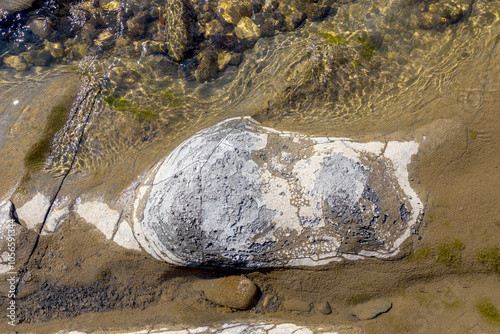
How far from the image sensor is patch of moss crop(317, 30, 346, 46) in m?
4.23

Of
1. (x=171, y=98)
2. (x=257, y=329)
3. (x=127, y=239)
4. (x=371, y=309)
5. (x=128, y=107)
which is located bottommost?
(x=257, y=329)

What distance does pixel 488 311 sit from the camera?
122 inches

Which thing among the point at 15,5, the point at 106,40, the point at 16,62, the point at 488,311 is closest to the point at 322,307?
the point at 488,311

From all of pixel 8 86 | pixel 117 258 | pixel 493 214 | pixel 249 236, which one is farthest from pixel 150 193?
pixel 493 214

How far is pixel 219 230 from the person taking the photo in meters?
3.06

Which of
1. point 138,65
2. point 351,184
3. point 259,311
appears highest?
point 138,65

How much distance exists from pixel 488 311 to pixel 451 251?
0.74 m

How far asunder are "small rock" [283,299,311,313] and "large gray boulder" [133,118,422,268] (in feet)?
1.84

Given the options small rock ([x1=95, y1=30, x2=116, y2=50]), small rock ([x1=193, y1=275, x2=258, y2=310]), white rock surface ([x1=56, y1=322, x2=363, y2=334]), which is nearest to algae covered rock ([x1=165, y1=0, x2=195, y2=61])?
small rock ([x1=95, y1=30, x2=116, y2=50])

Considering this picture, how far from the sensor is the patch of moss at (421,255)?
320cm

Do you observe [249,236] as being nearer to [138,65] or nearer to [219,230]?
[219,230]

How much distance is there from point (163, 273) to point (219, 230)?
111 cm

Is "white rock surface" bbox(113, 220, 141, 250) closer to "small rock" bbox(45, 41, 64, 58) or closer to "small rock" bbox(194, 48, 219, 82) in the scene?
"small rock" bbox(194, 48, 219, 82)

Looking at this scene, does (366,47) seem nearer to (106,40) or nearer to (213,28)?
(213,28)
